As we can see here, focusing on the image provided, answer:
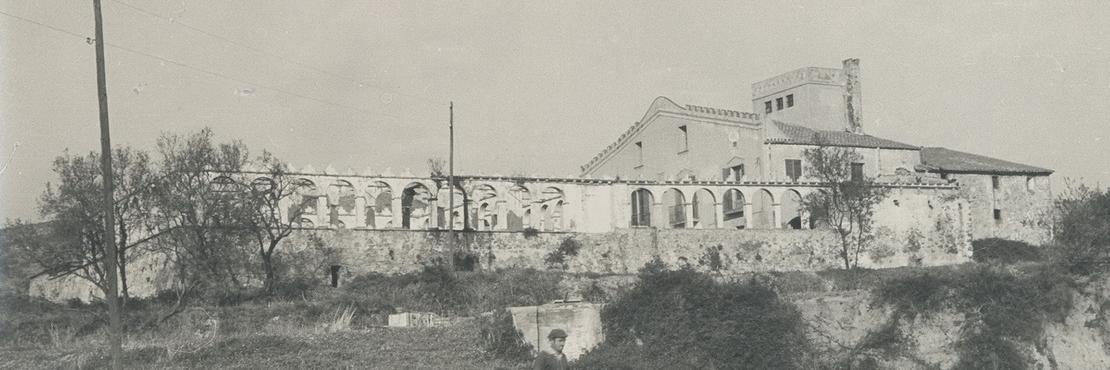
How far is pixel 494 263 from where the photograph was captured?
42.1 meters

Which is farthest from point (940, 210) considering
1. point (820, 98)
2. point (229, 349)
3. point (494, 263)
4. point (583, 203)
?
point (229, 349)

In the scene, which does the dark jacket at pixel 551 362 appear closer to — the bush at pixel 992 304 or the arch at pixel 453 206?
the bush at pixel 992 304

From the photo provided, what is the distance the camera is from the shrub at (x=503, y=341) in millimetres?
22312

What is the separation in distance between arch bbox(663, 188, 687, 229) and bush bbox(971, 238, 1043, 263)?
13.7 meters

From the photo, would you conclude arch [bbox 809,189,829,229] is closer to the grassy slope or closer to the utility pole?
the grassy slope

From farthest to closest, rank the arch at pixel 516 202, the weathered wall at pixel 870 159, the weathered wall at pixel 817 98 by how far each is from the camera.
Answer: the weathered wall at pixel 817 98
the weathered wall at pixel 870 159
the arch at pixel 516 202

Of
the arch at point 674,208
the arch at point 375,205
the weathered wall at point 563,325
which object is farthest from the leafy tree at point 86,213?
the arch at point 674,208

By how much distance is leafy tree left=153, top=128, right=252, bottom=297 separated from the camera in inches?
1469

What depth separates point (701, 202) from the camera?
51.4 m

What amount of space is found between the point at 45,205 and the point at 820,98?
1504 inches

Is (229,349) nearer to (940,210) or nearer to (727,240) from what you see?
(727,240)

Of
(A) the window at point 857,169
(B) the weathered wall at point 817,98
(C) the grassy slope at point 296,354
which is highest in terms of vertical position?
(B) the weathered wall at point 817,98

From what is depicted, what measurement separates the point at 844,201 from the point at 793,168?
4951mm

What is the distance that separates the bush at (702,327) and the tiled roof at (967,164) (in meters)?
31.7
